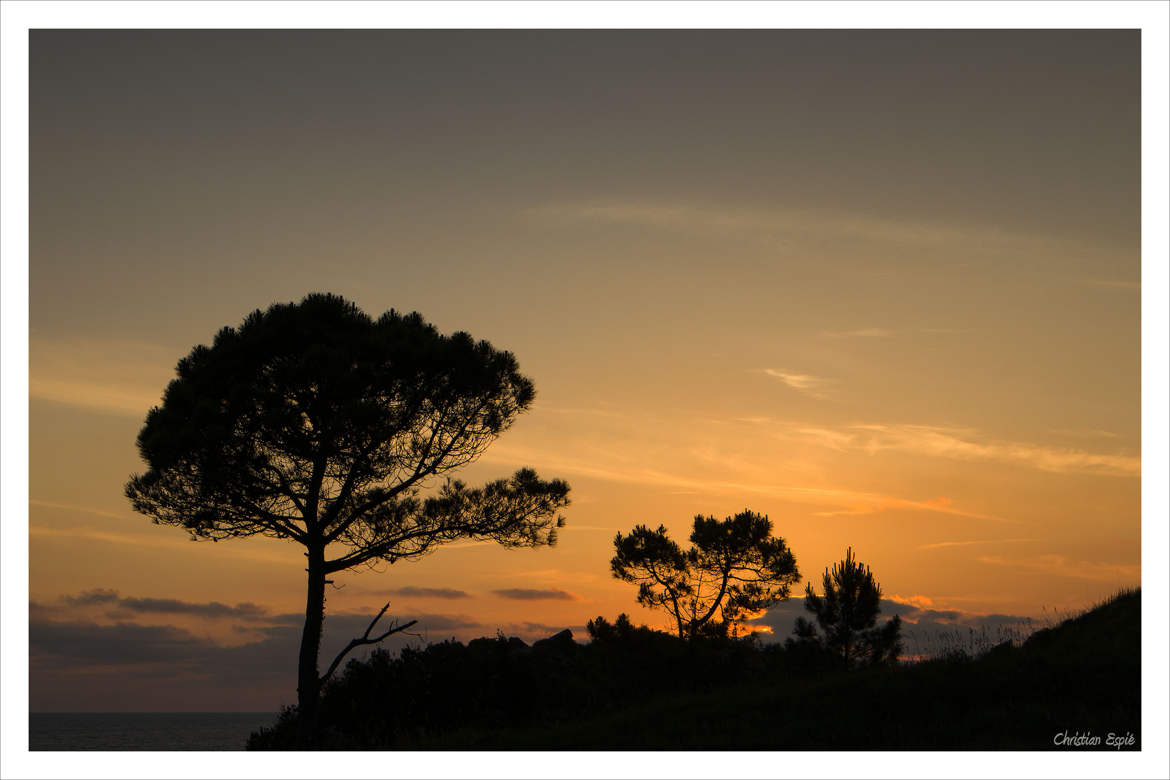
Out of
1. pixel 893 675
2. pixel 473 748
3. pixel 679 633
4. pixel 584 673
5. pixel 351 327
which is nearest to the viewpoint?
pixel 473 748

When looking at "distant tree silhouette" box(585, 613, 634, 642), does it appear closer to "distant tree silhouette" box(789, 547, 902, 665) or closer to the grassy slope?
"distant tree silhouette" box(789, 547, 902, 665)

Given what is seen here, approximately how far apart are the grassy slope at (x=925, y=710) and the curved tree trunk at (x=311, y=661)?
371cm

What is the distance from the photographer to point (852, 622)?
104ft

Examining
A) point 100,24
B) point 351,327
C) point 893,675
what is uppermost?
point 100,24

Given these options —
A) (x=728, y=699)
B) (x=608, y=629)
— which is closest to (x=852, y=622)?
(x=608, y=629)

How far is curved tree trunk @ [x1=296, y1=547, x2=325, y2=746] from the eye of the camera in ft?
Answer: 62.8

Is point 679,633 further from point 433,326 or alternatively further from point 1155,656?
point 1155,656

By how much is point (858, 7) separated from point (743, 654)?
1646cm

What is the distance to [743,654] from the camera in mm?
24531

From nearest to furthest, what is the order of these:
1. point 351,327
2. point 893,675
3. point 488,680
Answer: point 893,675 → point 488,680 → point 351,327

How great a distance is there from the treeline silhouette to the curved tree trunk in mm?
424

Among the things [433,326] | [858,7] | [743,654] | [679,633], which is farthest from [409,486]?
[679,633]

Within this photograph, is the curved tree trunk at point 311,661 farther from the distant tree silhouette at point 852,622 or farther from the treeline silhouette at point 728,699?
the distant tree silhouette at point 852,622

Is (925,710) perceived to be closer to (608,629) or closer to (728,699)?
(728,699)
